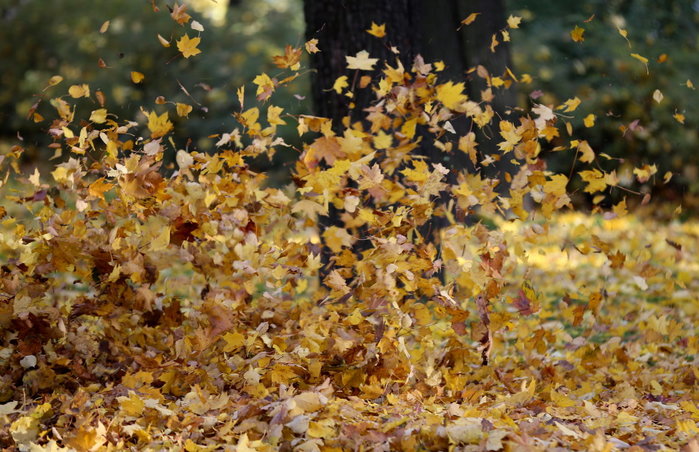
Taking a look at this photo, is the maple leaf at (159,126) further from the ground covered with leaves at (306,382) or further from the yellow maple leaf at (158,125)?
the ground covered with leaves at (306,382)

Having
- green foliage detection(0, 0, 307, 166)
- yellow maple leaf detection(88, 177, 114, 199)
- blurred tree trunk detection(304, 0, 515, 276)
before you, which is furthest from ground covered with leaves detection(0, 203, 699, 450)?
green foliage detection(0, 0, 307, 166)

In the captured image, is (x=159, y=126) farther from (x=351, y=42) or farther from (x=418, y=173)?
(x=351, y=42)

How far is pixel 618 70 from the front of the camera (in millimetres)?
11875

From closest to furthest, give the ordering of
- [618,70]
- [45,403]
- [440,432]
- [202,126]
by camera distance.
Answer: [440,432] → [45,403] → [618,70] → [202,126]

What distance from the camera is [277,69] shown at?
12805mm

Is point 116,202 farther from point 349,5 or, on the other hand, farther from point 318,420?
point 349,5

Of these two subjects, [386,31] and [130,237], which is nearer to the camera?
[130,237]

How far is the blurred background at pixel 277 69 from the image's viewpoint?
1162 centimetres

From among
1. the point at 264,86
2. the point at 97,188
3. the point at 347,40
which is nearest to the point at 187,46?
the point at 264,86

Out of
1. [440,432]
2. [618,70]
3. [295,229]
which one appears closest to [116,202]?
[295,229]

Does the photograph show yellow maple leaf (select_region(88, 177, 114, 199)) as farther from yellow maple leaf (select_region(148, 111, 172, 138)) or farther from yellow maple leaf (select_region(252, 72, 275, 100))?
yellow maple leaf (select_region(252, 72, 275, 100))

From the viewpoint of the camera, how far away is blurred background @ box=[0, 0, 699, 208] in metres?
11.6

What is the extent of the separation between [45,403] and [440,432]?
1.45 meters

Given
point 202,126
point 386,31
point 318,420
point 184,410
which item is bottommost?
point 202,126
